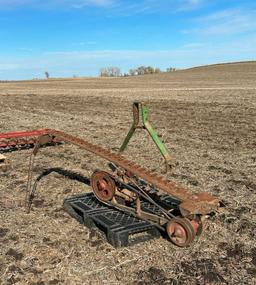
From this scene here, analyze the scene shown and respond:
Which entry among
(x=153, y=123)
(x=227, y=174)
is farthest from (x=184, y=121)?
(x=227, y=174)

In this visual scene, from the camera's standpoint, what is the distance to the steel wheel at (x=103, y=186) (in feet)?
Result: 17.1

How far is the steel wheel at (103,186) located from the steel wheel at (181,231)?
3.24 ft

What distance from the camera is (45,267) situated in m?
4.20

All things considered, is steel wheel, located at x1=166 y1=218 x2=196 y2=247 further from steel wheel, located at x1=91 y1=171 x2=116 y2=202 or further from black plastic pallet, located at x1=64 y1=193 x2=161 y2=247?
steel wheel, located at x1=91 y1=171 x2=116 y2=202

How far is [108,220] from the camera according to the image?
4.93 m

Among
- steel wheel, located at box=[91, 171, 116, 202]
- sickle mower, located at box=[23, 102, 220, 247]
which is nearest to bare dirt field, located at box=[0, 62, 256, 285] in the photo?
sickle mower, located at box=[23, 102, 220, 247]

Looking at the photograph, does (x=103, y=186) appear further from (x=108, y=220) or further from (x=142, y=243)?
(x=142, y=243)

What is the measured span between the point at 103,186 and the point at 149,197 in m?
0.71

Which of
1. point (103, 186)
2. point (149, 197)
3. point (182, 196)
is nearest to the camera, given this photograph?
point (182, 196)

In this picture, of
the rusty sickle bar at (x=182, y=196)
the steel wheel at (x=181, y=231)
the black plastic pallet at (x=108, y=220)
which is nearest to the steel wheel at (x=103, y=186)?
the black plastic pallet at (x=108, y=220)

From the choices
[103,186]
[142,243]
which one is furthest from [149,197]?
[103,186]

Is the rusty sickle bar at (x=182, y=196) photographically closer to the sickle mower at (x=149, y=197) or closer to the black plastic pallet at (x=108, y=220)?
the sickle mower at (x=149, y=197)

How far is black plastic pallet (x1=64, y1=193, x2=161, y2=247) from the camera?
4.59m

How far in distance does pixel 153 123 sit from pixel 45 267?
34.1 feet
